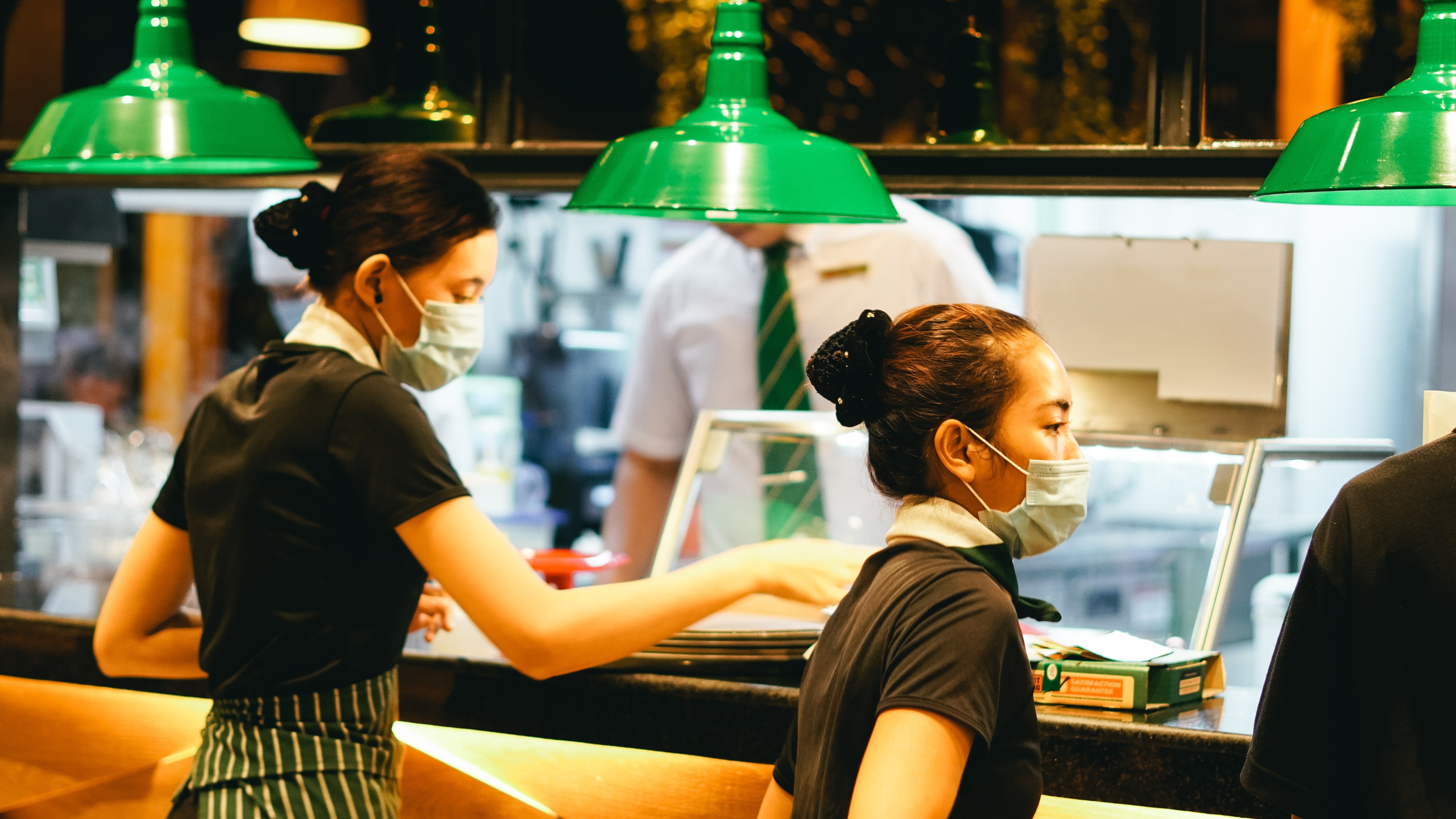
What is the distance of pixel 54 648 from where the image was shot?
245 centimetres

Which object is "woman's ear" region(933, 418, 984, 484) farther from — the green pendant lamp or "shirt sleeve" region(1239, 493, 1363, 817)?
the green pendant lamp

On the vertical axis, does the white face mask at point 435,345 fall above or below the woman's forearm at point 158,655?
above

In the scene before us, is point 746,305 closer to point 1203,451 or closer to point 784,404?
point 784,404

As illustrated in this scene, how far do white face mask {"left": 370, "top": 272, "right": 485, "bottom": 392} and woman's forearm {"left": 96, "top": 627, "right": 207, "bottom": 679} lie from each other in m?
0.50

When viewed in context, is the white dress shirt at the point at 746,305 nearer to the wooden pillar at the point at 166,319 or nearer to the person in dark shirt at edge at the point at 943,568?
the person in dark shirt at edge at the point at 943,568

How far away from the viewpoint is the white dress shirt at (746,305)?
3.49 meters

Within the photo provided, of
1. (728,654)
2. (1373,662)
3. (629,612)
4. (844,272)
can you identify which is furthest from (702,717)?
(844,272)

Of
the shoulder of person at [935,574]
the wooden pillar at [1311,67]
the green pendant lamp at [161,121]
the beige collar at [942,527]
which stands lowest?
the shoulder of person at [935,574]

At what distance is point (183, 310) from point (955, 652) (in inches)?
203

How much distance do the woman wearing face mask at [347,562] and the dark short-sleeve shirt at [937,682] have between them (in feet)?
1.19

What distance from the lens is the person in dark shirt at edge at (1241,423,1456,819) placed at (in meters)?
1.37

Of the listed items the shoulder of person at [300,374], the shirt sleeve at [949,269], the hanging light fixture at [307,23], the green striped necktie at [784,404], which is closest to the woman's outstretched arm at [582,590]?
the shoulder of person at [300,374]

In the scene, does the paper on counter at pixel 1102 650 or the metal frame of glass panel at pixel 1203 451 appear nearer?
the paper on counter at pixel 1102 650

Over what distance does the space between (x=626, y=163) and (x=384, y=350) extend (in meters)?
0.46
